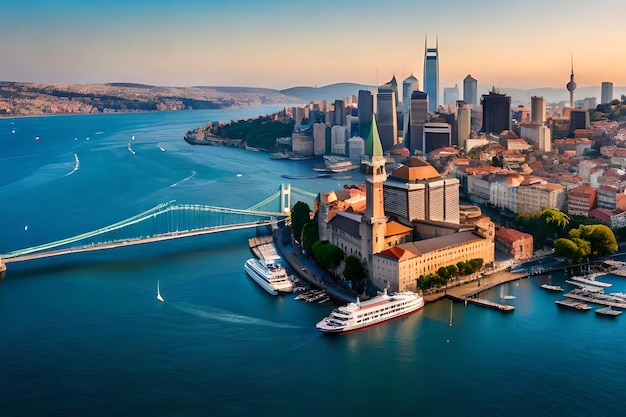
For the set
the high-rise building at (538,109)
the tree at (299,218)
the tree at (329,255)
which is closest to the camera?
the tree at (329,255)

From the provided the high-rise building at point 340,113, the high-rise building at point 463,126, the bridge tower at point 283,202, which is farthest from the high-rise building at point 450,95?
the bridge tower at point 283,202

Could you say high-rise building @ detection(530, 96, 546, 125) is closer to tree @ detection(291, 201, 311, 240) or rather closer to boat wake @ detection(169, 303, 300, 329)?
tree @ detection(291, 201, 311, 240)

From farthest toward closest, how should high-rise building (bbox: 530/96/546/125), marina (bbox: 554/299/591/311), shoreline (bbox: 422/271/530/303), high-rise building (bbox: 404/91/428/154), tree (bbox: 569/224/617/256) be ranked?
high-rise building (bbox: 530/96/546/125) → high-rise building (bbox: 404/91/428/154) → tree (bbox: 569/224/617/256) → shoreline (bbox: 422/271/530/303) → marina (bbox: 554/299/591/311)

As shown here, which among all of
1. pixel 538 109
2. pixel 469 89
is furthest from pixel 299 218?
pixel 469 89

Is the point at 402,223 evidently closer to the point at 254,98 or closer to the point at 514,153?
the point at 514,153

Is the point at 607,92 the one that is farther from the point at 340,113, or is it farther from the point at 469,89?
the point at 340,113

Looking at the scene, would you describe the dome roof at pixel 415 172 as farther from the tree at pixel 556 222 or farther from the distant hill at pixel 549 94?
the distant hill at pixel 549 94

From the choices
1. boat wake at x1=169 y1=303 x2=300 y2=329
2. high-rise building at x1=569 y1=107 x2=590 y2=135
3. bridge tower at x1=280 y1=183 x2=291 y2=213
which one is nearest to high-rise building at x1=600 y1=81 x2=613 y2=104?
high-rise building at x1=569 y1=107 x2=590 y2=135
